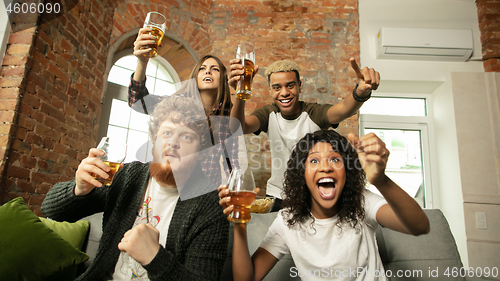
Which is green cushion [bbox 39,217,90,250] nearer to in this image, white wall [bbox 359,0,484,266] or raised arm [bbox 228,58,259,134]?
raised arm [bbox 228,58,259,134]

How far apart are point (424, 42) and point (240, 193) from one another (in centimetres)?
347

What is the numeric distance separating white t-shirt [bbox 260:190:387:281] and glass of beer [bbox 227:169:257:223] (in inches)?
13.4

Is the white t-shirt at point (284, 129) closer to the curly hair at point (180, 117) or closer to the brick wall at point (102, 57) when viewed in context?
the curly hair at point (180, 117)

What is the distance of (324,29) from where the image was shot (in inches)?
142

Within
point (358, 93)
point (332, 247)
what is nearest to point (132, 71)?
point (358, 93)

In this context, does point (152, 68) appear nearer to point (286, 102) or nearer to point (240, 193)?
point (286, 102)

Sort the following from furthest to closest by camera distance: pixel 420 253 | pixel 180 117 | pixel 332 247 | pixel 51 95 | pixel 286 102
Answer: pixel 51 95 → pixel 286 102 → pixel 420 253 → pixel 180 117 → pixel 332 247

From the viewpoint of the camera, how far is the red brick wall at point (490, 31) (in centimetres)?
344

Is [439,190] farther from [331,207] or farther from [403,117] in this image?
[331,207]

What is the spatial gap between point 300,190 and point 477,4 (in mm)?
3895

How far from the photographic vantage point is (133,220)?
118cm

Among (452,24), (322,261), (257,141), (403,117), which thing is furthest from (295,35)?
(322,261)

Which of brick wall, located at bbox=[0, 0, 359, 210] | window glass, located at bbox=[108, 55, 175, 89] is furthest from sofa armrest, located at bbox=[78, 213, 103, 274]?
window glass, located at bbox=[108, 55, 175, 89]

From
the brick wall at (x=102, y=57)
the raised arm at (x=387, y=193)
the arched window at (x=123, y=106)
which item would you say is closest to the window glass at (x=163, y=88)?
the arched window at (x=123, y=106)
